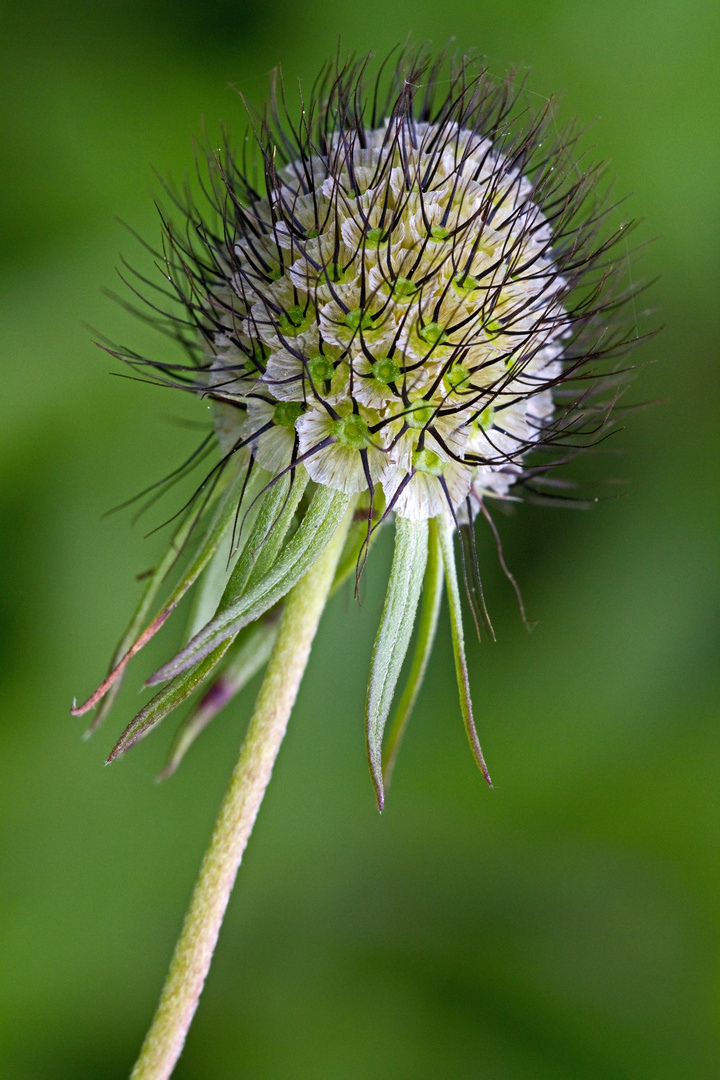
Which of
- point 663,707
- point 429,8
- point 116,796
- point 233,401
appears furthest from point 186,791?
point 429,8

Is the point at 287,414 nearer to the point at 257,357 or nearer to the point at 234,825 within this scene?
the point at 257,357

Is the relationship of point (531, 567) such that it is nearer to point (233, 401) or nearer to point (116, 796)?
point (116, 796)

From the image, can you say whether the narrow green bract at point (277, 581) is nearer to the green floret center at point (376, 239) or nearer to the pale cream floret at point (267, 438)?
the pale cream floret at point (267, 438)

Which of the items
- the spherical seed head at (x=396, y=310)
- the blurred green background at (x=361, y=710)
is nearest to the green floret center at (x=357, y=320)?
the spherical seed head at (x=396, y=310)

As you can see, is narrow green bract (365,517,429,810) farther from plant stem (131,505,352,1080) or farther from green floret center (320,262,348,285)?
green floret center (320,262,348,285)

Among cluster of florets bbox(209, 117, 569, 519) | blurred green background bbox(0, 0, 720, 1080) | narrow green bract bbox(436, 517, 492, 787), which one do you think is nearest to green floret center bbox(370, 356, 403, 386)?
cluster of florets bbox(209, 117, 569, 519)
